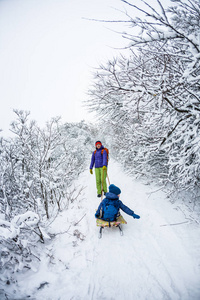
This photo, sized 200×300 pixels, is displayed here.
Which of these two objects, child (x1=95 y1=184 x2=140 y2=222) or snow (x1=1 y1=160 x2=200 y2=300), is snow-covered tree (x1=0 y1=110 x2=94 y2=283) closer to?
snow (x1=1 y1=160 x2=200 y2=300)

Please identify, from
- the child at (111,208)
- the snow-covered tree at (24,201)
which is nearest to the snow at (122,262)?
the snow-covered tree at (24,201)

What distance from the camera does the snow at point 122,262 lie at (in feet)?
6.32

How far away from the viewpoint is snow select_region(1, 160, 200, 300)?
1927 mm

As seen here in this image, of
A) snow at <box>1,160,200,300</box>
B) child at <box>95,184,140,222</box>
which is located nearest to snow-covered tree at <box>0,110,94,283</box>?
snow at <box>1,160,200,300</box>

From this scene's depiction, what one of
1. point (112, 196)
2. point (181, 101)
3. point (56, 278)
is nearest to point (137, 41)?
point (181, 101)

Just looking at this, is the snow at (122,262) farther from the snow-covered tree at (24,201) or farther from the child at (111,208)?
the child at (111,208)

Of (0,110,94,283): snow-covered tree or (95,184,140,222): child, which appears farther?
(95,184,140,222): child

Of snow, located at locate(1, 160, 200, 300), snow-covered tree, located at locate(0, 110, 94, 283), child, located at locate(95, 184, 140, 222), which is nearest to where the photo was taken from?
snow, located at locate(1, 160, 200, 300)

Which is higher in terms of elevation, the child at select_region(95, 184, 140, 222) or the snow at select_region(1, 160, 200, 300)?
the child at select_region(95, 184, 140, 222)

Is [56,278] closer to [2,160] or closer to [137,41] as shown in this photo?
[2,160]

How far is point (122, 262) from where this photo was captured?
2410mm

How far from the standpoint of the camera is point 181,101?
2.41 m

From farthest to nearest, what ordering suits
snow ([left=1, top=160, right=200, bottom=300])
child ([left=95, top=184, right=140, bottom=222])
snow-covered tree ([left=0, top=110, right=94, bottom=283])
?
child ([left=95, top=184, right=140, bottom=222]), snow-covered tree ([left=0, top=110, right=94, bottom=283]), snow ([left=1, top=160, right=200, bottom=300])

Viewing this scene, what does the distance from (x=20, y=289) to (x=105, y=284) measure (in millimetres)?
1163
